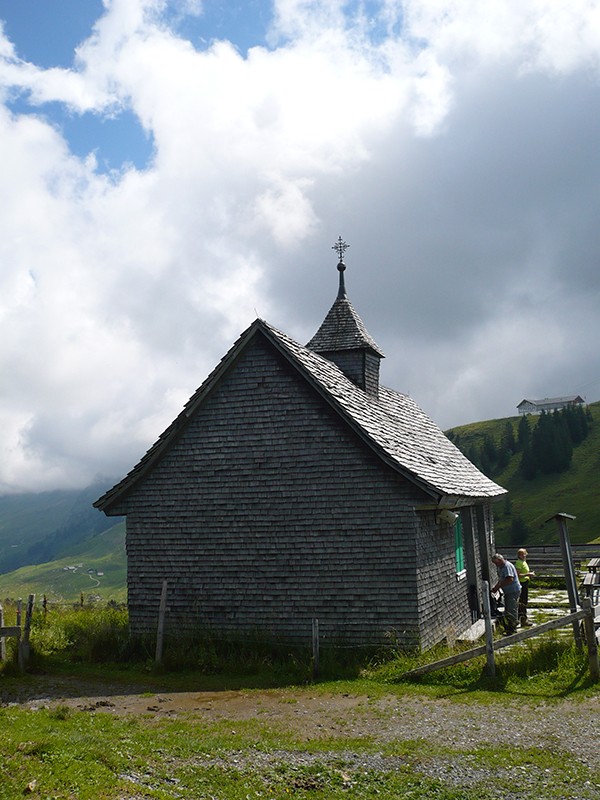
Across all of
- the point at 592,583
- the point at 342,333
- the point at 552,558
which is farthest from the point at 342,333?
the point at 552,558

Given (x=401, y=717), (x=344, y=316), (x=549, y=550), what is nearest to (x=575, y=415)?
(x=549, y=550)

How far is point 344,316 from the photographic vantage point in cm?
2148

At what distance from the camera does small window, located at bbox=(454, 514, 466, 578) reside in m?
18.6

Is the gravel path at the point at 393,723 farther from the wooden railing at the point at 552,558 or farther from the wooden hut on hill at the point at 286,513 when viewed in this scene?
the wooden railing at the point at 552,558

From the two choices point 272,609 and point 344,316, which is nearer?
point 272,609

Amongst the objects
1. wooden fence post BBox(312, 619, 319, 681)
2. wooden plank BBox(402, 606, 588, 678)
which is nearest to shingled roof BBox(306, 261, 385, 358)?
wooden fence post BBox(312, 619, 319, 681)

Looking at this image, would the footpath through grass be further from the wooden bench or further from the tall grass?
the wooden bench

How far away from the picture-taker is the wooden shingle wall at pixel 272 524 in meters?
14.8

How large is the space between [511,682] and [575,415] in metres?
136

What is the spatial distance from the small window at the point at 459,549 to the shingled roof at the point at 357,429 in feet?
3.64

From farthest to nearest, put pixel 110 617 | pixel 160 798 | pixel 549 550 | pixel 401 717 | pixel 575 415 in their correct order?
pixel 575 415
pixel 549 550
pixel 110 617
pixel 401 717
pixel 160 798

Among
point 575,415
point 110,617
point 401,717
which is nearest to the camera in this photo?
point 401,717

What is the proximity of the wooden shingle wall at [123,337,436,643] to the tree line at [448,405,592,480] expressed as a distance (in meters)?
114

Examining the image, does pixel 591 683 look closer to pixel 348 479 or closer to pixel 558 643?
pixel 558 643
